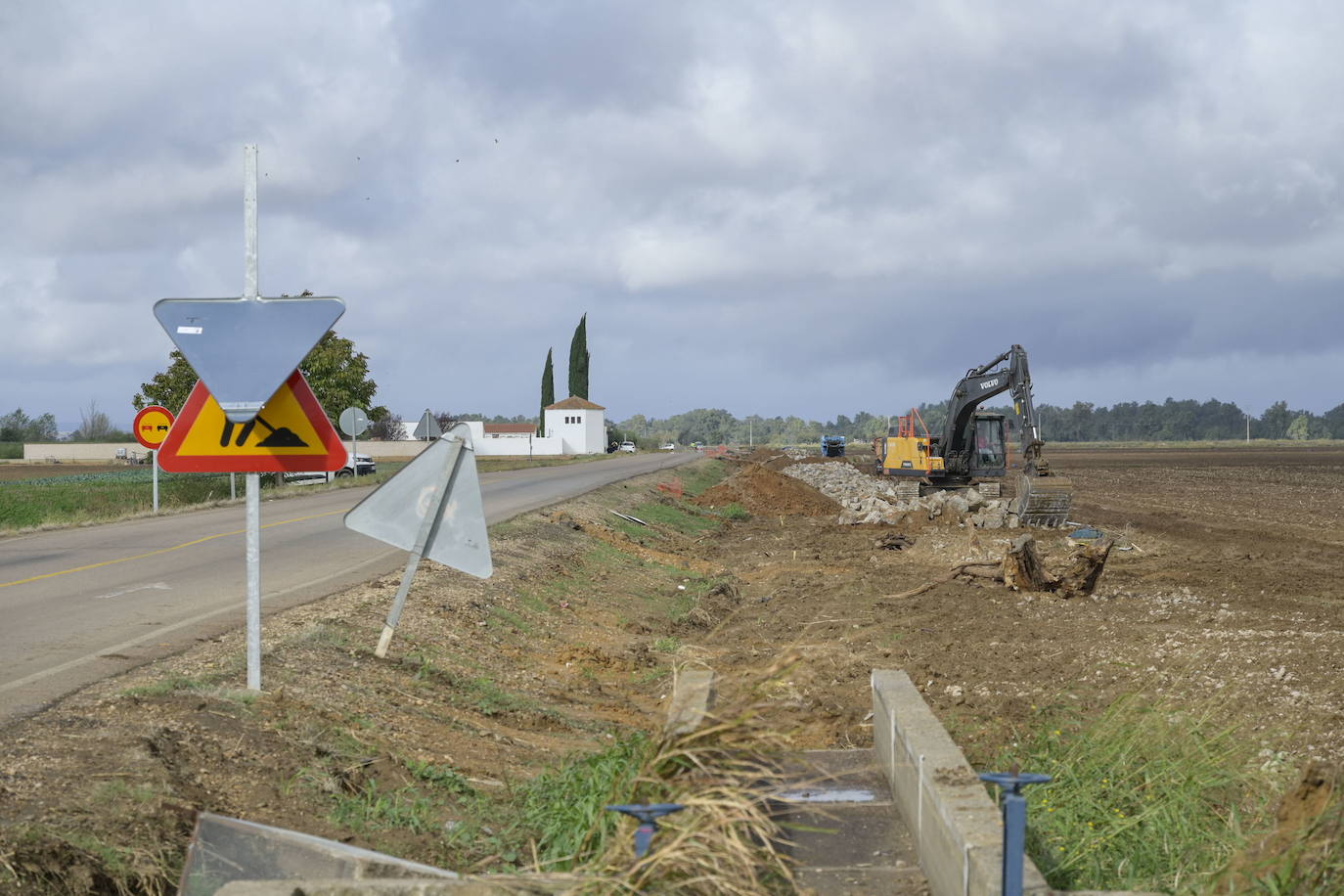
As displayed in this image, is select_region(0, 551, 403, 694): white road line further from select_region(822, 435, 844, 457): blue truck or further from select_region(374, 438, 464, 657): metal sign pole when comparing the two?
select_region(822, 435, 844, 457): blue truck

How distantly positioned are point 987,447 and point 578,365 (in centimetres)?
7894

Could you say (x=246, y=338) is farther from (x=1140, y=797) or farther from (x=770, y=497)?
(x=770, y=497)

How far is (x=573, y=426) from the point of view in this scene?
4190 inches

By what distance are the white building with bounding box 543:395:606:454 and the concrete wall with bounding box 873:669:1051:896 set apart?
326 ft

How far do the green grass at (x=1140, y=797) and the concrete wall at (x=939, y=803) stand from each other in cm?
69

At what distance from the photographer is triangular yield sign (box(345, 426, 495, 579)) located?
779 centimetres

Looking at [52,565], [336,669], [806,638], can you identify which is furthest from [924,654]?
[52,565]

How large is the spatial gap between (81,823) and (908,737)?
3672 millimetres

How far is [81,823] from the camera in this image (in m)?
5.12

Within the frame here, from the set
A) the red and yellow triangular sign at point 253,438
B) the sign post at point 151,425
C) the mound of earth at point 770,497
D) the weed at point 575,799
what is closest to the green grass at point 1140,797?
the weed at point 575,799

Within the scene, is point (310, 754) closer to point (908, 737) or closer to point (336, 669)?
point (336, 669)

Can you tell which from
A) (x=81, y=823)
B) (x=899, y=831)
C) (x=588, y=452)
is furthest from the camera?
(x=588, y=452)

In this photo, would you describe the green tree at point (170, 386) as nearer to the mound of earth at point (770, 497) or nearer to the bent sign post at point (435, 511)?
the mound of earth at point (770, 497)

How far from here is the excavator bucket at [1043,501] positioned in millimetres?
28078
